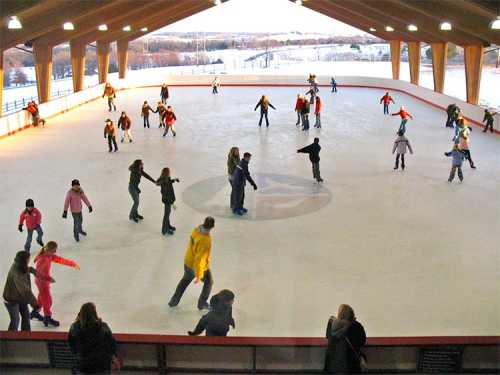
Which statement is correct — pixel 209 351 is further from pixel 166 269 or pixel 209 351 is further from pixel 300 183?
pixel 300 183

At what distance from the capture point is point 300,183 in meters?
12.1

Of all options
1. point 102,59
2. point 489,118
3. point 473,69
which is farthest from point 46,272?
point 102,59

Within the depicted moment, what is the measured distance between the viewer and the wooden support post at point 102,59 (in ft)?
107

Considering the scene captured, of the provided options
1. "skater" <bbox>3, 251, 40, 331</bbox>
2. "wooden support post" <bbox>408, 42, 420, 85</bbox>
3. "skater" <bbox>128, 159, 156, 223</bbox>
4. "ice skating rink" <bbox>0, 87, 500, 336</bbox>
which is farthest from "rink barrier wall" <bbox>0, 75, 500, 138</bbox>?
"skater" <bbox>3, 251, 40, 331</bbox>

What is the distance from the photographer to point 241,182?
970 centimetres

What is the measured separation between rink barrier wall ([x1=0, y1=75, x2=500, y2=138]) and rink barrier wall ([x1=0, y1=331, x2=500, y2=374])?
14.7 m

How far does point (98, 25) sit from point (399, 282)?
20418 millimetres

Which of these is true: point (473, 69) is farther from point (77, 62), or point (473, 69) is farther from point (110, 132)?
point (77, 62)

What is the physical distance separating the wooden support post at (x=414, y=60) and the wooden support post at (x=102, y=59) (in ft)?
60.6

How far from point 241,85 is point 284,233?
29.6 meters

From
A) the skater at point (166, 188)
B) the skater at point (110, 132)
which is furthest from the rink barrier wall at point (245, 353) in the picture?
the skater at point (110, 132)

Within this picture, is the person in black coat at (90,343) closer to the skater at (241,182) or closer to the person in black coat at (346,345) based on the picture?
the person in black coat at (346,345)

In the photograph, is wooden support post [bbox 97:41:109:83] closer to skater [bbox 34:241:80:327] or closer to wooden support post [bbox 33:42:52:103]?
wooden support post [bbox 33:42:52:103]

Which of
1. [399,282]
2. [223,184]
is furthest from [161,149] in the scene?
[399,282]
